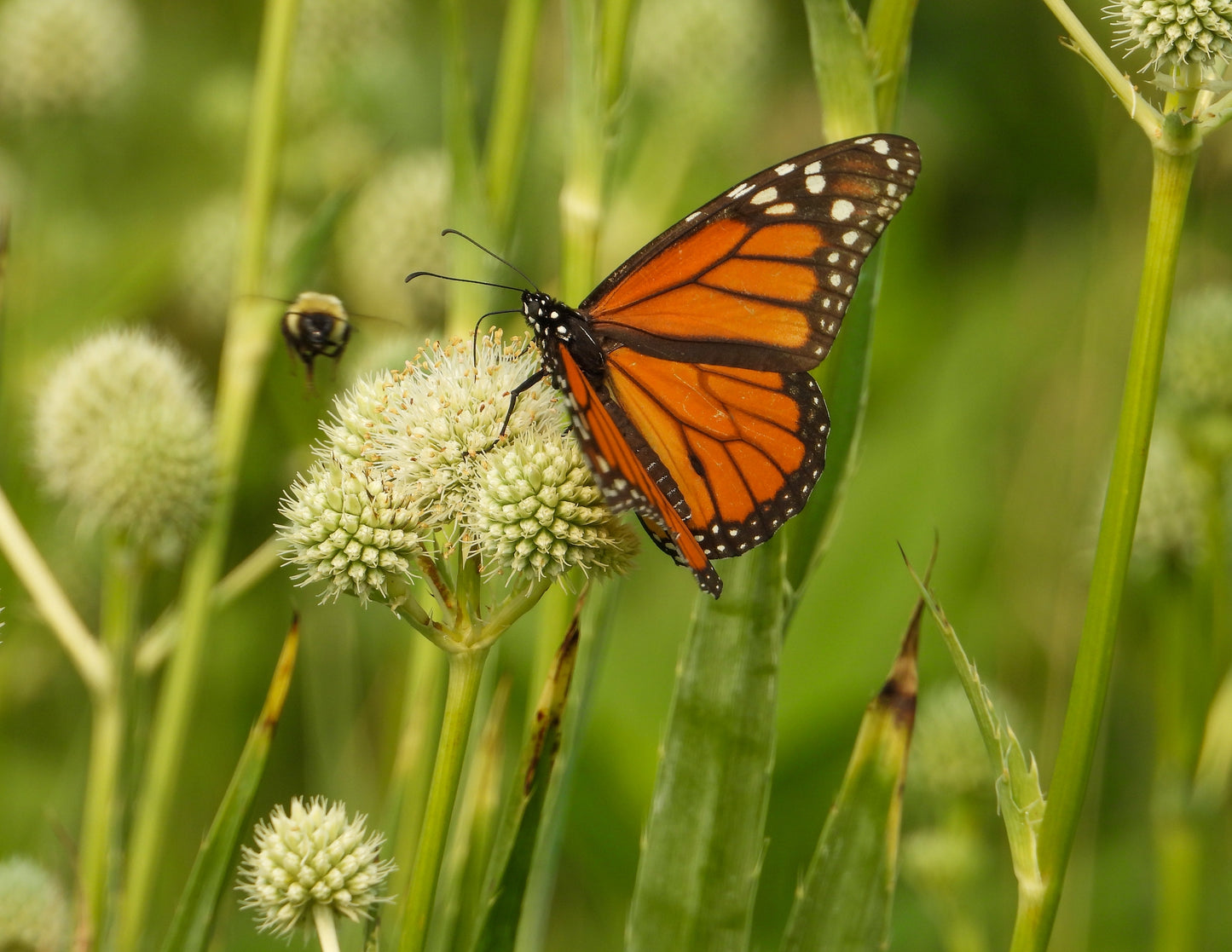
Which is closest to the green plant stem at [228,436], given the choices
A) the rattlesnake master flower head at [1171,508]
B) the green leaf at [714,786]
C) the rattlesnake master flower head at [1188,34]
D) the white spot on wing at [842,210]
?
the green leaf at [714,786]

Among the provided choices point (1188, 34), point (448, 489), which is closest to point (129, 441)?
point (448, 489)

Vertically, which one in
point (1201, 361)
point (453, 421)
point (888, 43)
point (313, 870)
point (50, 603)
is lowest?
point (313, 870)

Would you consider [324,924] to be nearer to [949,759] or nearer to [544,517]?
[544,517]

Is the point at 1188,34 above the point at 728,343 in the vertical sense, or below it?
above

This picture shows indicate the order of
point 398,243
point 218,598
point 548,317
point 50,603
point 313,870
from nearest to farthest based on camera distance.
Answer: point 313,870 → point 548,317 → point 50,603 → point 218,598 → point 398,243

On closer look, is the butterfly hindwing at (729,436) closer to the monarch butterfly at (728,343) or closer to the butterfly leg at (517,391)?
the monarch butterfly at (728,343)

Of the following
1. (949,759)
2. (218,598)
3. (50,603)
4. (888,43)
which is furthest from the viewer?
(949,759)

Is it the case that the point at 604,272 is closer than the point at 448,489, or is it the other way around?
the point at 448,489

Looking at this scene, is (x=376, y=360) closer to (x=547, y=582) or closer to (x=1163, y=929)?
(x=547, y=582)
